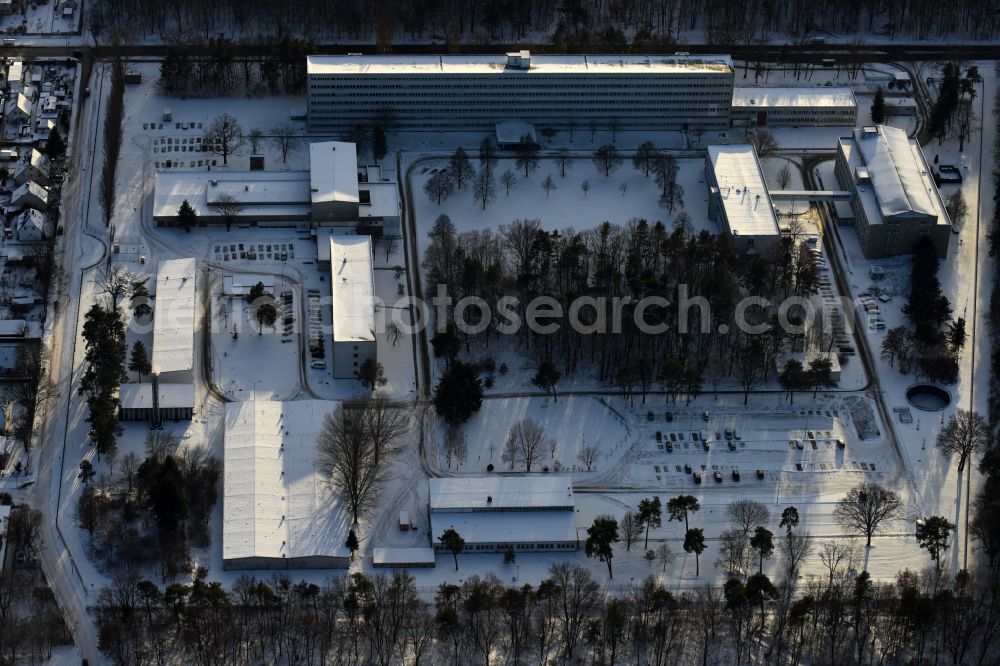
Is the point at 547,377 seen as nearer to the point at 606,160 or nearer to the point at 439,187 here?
the point at 439,187

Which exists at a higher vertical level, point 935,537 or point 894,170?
point 894,170

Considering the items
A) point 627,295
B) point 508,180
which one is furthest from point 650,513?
point 508,180

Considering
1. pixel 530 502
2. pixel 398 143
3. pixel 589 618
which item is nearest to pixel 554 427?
pixel 530 502

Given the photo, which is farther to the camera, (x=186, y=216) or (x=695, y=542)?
(x=186, y=216)

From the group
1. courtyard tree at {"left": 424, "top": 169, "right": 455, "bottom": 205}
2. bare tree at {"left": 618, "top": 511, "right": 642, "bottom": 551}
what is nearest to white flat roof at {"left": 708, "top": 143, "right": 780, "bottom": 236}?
courtyard tree at {"left": 424, "top": 169, "right": 455, "bottom": 205}

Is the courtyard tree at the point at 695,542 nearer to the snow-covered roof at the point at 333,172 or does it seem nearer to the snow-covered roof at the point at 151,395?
the snow-covered roof at the point at 151,395

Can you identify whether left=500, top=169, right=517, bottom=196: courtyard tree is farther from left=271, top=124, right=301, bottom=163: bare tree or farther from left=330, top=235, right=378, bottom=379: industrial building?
left=271, top=124, right=301, bottom=163: bare tree

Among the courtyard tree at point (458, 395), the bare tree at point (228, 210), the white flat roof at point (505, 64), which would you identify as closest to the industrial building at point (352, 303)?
the courtyard tree at point (458, 395)
